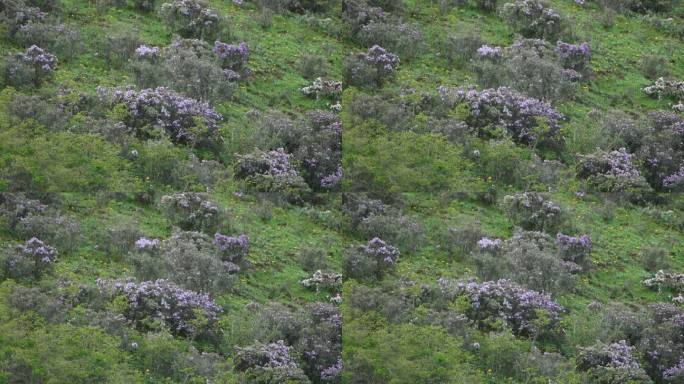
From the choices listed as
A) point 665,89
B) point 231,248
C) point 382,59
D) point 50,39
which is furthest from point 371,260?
point 665,89

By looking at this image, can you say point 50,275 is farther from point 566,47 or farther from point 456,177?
point 566,47

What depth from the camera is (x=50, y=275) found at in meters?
18.0

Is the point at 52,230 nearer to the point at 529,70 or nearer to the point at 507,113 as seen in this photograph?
the point at 507,113

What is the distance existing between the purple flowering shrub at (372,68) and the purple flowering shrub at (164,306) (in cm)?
367

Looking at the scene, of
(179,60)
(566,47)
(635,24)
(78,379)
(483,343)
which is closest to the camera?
(78,379)

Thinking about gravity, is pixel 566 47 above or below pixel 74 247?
above

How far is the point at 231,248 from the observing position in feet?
61.1

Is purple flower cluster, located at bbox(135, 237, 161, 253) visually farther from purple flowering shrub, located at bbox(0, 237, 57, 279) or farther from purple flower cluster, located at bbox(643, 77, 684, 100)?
purple flower cluster, located at bbox(643, 77, 684, 100)

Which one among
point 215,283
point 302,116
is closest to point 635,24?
point 302,116

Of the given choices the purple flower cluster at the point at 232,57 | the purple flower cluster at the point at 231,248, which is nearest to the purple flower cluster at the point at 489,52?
the purple flower cluster at the point at 232,57

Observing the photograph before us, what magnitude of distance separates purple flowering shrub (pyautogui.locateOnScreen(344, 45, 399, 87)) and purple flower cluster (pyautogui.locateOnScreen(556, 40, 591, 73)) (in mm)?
2808

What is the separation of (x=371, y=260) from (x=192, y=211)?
2.20 m

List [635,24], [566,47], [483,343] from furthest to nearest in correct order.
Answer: [635,24], [566,47], [483,343]

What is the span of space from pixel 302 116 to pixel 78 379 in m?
4.50
